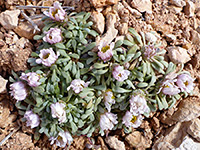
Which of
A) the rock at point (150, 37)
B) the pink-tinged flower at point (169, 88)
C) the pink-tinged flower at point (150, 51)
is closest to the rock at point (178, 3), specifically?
the rock at point (150, 37)

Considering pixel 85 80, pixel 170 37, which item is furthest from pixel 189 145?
pixel 85 80

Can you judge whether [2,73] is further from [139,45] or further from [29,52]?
[139,45]

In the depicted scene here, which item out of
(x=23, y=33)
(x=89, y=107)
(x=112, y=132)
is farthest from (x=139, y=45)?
(x=23, y=33)

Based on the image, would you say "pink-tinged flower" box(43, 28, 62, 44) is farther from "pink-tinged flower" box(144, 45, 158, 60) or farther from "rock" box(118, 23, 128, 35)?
"pink-tinged flower" box(144, 45, 158, 60)

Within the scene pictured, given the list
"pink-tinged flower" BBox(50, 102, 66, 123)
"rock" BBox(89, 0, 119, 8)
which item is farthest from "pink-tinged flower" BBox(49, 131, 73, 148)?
"rock" BBox(89, 0, 119, 8)

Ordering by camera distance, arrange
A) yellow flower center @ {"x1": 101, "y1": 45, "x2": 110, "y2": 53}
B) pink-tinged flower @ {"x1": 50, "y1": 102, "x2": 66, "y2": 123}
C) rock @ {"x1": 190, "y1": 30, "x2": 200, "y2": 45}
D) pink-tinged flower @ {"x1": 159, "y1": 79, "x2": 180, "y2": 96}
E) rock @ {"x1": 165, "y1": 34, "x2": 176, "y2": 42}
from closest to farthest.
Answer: pink-tinged flower @ {"x1": 50, "y1": 102, "x2": 66, "y2": 123}
yellow flower center @ {"x1": 101, "y1": 45, "x2": 110, "y2": 53}
pink-tinged flower @ {"x1": 159, "y1": 79, "x2": 180, "y2": 96}
rock @ {"x1": 165, "y1": 34, "x2": 176, "y2": 42}
rock @ {"x1": 190, "y1": 30, "x2": 200, "y2": 45}
